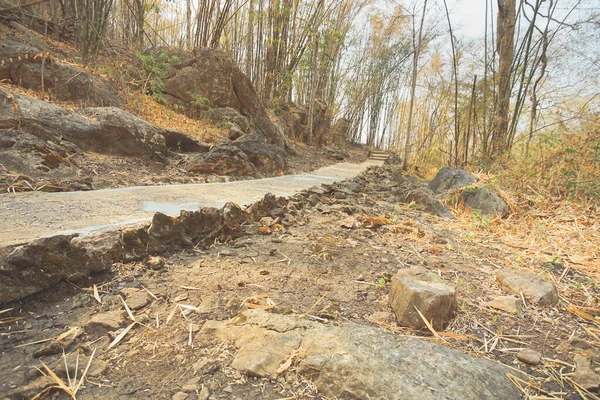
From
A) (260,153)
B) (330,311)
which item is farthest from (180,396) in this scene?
(260,153)

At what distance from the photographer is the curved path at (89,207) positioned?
121 centimetres

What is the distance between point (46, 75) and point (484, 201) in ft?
15.4

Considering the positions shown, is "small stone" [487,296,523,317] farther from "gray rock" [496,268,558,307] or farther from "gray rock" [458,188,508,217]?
"gray rock" [458,188,508,217]

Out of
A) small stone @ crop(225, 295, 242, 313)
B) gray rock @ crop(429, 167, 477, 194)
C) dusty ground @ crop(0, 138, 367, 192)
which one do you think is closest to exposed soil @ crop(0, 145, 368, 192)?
dusty ground @ crop(0, 138, 367, 192)

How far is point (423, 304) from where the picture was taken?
100cm

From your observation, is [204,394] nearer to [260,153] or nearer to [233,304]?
[233,304]

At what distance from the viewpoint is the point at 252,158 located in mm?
3887

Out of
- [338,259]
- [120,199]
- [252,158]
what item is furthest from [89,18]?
[338,259]

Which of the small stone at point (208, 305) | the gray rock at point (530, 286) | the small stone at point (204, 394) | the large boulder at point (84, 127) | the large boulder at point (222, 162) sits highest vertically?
the large boulder at point (84, 127)

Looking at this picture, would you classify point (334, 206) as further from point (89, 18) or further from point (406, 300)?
point (89, 18)

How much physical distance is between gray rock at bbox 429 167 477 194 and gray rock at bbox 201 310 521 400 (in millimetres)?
2906

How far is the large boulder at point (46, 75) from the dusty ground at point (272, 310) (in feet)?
11.0

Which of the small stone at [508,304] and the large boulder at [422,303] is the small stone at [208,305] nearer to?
the large boulder at [422,303]

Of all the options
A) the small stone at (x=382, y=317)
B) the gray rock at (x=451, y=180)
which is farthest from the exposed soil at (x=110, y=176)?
the gray rock at (x=451, y=180)
